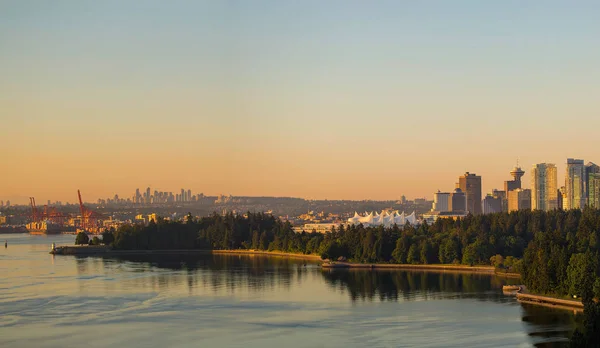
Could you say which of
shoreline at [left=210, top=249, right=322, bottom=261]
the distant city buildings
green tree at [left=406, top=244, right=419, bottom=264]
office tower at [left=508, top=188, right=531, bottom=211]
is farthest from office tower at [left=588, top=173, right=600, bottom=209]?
green tree at [left=406, top=244, right=419, bottom=264]

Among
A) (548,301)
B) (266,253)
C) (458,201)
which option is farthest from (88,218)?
(548,301)

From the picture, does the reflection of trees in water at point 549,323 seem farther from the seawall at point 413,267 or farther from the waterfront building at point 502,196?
the waterfront building at point 502,196

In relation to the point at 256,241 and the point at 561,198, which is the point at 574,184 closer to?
the point at 561,198

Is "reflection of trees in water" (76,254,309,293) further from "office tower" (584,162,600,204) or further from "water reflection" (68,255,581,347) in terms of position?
"office tower" (584,162,600,204)

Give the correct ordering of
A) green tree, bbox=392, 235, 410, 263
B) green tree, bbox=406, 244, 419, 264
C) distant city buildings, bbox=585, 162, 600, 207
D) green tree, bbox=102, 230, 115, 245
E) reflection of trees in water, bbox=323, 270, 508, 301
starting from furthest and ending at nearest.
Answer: distant city buildings, bbox=585, 162, 600, 207
green tree, bbox=102, 230, 115, 245
green tree, bbox=392, 235, 410, 263
green tree, bbox=406, 244, 419, 264
reflection of trees in water, bbox=323, 270, 508, 301

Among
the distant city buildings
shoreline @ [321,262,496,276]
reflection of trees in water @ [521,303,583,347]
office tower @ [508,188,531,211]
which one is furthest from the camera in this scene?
office tower @ [508,188,531,211]

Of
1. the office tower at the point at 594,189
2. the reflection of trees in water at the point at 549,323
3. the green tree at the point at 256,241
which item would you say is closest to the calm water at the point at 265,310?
the reflection of trees in water at the point at 549,323

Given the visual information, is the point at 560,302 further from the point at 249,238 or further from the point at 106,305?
the point at 249,238
